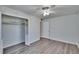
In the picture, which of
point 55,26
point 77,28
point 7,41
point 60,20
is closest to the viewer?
point 7,41

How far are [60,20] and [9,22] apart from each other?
4206mm

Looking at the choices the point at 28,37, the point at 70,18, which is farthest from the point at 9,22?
the point at 70,18

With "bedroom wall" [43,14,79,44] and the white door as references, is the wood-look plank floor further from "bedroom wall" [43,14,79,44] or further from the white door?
the white door

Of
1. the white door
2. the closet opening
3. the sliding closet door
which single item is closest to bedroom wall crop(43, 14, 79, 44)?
the white door

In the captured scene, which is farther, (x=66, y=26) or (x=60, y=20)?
(x=60, y=20)

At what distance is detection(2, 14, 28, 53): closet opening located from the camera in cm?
389

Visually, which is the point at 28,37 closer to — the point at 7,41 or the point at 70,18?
the point at 7,41

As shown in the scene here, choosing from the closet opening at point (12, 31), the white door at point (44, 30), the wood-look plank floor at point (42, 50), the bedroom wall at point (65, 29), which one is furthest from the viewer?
the white door at point (44, 30)

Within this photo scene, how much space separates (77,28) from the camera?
175 inches

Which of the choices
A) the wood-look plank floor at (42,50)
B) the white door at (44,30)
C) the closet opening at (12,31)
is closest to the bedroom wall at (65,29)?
the white door at (44,30)

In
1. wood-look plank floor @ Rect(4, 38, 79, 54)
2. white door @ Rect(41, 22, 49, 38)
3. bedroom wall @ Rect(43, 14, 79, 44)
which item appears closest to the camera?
wood-look plank floor @ Rect(4, 38, 79, 54)

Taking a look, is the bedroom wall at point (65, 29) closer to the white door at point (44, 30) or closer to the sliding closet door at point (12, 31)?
the white door at point (44, 30)

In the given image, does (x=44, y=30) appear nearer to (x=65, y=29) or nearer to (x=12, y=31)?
(x=65, y=29)

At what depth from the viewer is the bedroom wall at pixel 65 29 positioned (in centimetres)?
456
